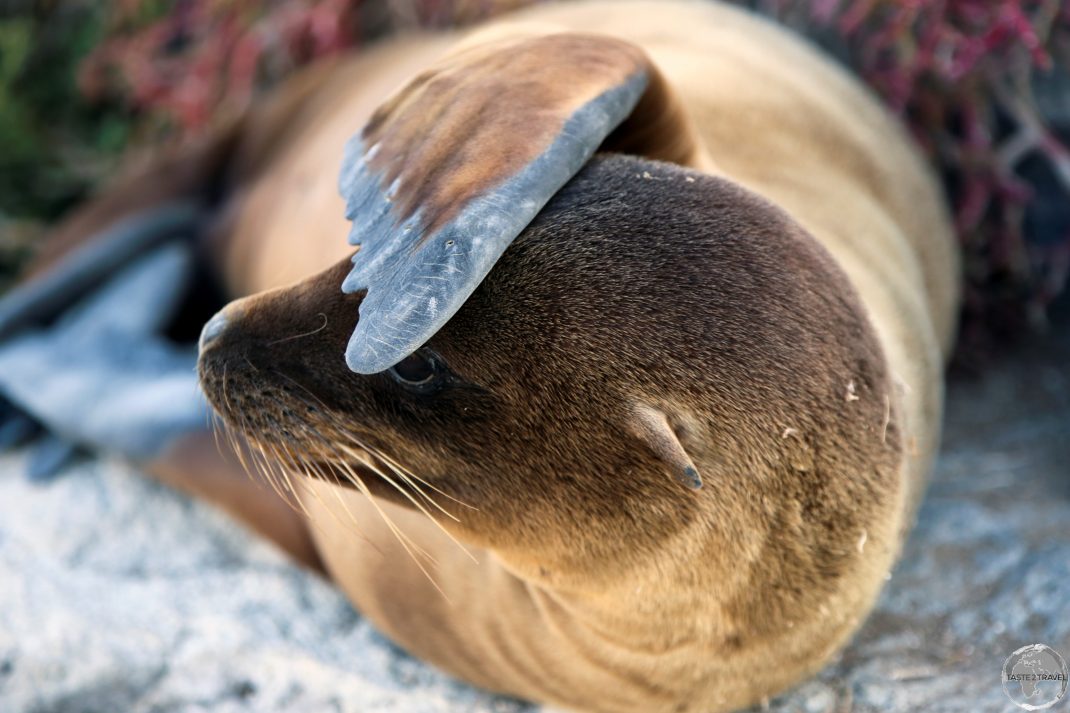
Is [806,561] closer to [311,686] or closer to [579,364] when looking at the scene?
[579,364]

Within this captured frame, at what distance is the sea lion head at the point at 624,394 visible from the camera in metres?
1.71

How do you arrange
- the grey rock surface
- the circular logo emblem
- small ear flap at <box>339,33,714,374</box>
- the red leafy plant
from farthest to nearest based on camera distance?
the red leafy plant, the grey rock surface, the circular logo emblem, small ear flap at <box>339,33,714,374</box>

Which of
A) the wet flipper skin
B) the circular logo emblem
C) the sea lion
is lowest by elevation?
the circular logo emblem

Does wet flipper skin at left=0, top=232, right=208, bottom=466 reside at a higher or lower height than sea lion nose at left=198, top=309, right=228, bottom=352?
lower

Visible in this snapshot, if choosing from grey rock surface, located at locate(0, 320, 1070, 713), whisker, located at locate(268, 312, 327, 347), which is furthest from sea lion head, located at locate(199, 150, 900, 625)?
grey rock surface, located at locate(0, 320, 1070, 713)

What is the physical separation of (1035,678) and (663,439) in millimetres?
1045

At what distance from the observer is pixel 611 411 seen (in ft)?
5.67

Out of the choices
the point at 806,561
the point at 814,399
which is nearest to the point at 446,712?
the point at 806,561

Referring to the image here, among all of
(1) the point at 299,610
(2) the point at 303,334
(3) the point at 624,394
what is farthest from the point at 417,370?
(1) the point at 299,610

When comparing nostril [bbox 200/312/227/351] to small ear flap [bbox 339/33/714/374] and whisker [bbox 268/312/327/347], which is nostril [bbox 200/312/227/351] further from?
small ear flap [bbox 339/33/714/374]

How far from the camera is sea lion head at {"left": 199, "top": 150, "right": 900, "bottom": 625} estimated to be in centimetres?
171

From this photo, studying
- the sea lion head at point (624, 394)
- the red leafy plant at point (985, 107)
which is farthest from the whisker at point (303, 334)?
the red leafy plant at point (985, 107)

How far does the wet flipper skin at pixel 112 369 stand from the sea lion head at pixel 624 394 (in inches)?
49.5

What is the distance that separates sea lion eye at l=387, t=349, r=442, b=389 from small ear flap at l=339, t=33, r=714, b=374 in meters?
0.13
